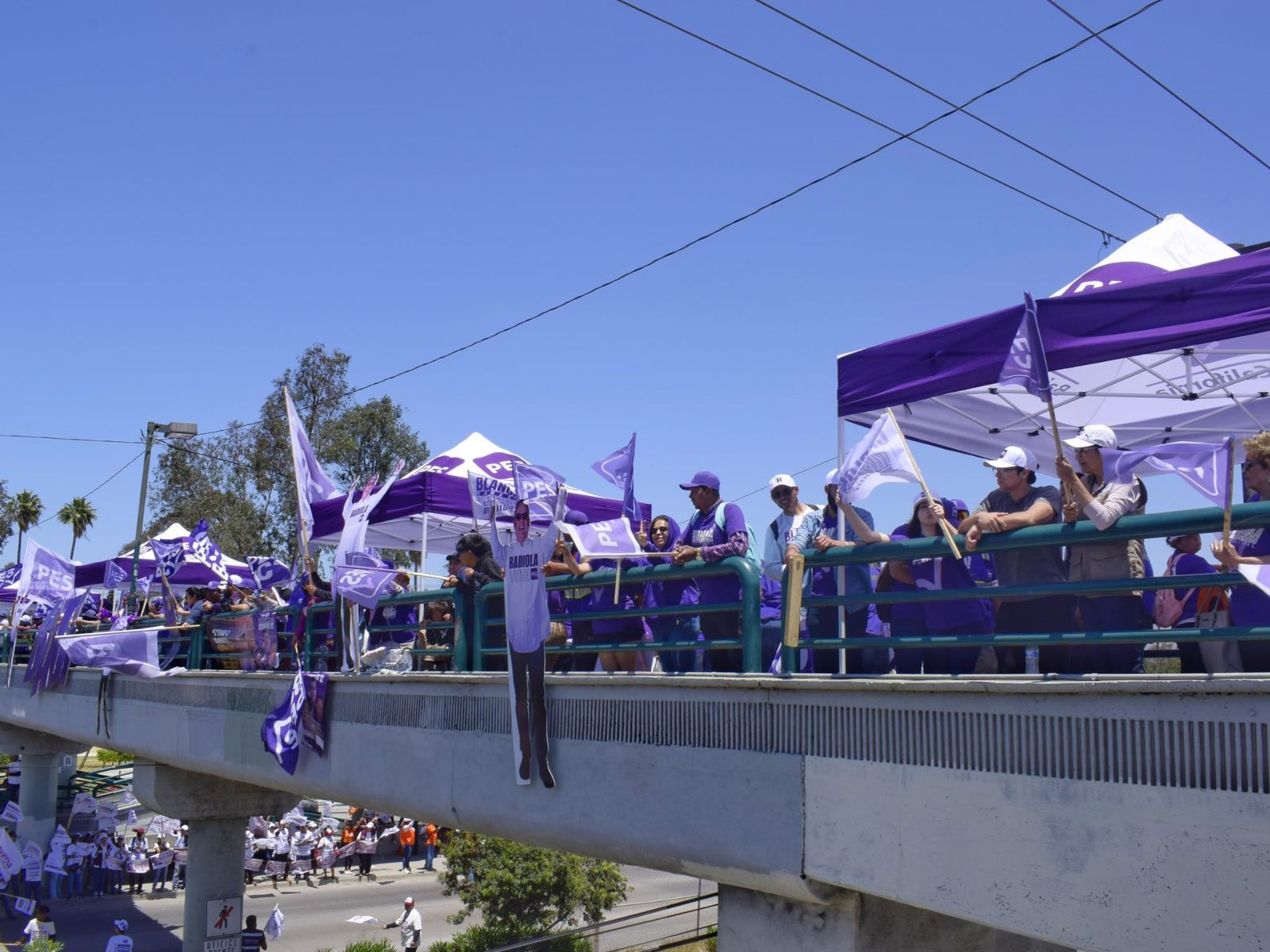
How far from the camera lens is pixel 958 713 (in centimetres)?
585

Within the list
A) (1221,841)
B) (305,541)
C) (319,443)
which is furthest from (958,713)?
(319,443)

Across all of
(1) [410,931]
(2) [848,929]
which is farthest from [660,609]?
(1) [410,931]

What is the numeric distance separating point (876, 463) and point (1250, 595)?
218cm

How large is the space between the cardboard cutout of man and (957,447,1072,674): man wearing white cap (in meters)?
3.31

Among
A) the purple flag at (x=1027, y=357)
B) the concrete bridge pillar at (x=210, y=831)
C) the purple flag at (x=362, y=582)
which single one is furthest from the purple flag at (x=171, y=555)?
the purple flag at (x=1027, y=357)

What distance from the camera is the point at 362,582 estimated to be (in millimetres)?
10906

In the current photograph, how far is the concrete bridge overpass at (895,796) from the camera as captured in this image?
488 centimetres

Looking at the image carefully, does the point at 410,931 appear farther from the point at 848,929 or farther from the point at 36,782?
the point at 848,929

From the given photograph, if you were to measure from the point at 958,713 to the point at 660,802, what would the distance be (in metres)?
2.33

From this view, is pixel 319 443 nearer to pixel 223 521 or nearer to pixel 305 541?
pixel 223 521

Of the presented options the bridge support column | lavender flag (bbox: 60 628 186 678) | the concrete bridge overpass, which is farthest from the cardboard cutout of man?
lavender flag (bbox: 60 628 186 678)

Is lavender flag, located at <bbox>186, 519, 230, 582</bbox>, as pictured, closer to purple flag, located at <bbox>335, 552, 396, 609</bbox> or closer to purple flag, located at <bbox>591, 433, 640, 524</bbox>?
purple flag, located at <bbox>335, 552, 396, 609</bbox>

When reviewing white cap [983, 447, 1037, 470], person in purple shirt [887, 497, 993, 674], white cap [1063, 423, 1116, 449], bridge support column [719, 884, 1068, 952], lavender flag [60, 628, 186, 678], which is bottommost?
bridge support column [719, 884, 1068, 952]

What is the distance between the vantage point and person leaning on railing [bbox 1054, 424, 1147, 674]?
5.51 meters
